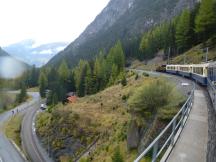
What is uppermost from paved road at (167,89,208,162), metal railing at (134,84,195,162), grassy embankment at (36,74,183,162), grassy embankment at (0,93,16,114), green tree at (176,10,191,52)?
green tree at (176,10,191,52)

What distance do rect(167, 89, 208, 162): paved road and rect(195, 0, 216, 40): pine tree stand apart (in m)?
45.9

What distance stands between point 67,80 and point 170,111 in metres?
85.6

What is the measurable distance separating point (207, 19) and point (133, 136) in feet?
143

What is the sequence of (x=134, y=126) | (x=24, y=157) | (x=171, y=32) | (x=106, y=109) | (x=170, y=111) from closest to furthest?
(x=170, y=111) → (x=134, y=126) → (x=106, y=109) → (x=24, y=157) → (x=171, y=32)

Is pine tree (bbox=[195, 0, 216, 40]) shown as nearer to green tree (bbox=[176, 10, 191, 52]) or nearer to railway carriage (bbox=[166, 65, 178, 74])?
green tree (bbox=[176, 10, 191, 52])

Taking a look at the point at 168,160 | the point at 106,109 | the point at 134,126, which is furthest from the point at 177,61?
the point at 168,160

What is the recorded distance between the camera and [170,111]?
58.0ft

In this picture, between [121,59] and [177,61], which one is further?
[121,59]

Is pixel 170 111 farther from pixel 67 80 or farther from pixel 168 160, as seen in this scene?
pixel 67 80

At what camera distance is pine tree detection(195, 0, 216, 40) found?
5581 centimetres

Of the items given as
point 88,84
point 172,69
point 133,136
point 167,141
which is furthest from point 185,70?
point 167,141

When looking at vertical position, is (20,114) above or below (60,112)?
below

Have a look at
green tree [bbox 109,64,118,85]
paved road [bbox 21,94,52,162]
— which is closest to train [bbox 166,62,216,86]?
green tree [bbox 109,64,118,85]

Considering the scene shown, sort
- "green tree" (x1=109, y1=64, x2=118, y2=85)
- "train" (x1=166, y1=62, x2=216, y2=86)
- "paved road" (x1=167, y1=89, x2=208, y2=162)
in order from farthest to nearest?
"green tree" (x1=109, y1=64, x2=118, y2=85), "train" (x1=166, y1=62, x2=216, y2=86), "paved road" (x1=167, y1=89, x2=208, y2=162)
